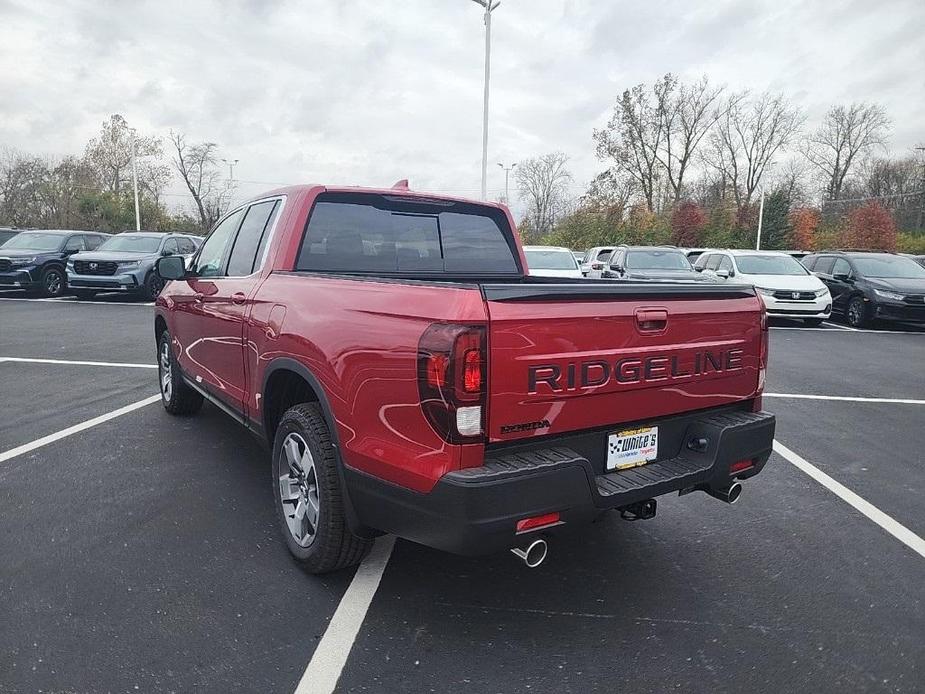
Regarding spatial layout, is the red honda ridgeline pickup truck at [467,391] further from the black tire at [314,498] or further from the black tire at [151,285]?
the black tire at [151,285]

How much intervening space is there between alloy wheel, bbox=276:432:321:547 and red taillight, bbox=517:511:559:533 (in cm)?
102

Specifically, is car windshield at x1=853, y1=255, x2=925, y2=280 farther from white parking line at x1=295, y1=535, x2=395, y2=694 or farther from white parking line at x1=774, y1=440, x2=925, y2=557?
white parking line at x1=295, y1=535, x2=395, y2=694

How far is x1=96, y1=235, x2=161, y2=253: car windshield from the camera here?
17.5 meters

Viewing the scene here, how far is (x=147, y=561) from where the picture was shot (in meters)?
3.29

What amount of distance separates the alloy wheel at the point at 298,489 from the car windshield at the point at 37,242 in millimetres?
17844

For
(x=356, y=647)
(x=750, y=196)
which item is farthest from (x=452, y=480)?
(x=750, y=196)

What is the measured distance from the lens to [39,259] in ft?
56.4

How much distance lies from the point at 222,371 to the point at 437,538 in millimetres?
2392

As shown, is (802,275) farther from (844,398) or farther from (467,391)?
A: (467,391)

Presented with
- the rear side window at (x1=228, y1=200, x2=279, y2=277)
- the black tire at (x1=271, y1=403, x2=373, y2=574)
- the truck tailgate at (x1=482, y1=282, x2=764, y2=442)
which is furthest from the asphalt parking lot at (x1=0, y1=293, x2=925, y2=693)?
the rear side window at (x1=228, y1=200, x2=279, y2=277)

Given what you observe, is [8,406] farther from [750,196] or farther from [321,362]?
[750,196]

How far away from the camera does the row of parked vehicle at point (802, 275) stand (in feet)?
45.5

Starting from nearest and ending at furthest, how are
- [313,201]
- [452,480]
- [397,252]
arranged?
[452,480]
[313,201]
[397,252]

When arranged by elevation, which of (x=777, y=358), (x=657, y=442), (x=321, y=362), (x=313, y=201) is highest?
(x=313, y=201)
